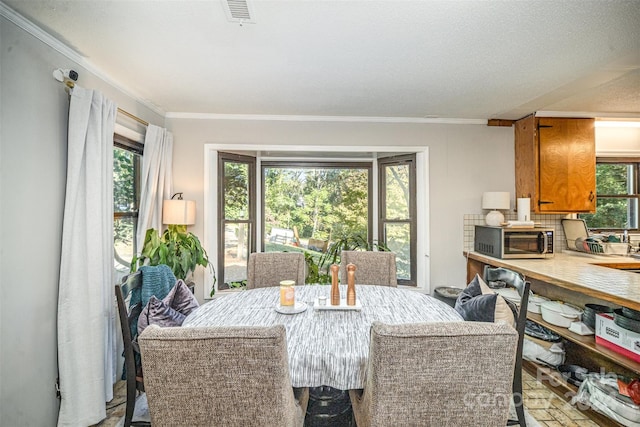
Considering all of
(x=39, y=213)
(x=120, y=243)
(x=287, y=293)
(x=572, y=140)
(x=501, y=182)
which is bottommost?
(x=287, y=293)

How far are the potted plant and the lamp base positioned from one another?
295cm

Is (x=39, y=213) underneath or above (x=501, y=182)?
underneath

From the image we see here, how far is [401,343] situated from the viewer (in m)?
0.96

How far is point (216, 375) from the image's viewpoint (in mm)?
968

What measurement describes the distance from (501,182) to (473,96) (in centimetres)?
124

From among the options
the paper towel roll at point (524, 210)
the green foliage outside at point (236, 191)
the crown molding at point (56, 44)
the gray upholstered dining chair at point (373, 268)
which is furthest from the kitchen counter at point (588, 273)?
the crown molding at point (56, 44)

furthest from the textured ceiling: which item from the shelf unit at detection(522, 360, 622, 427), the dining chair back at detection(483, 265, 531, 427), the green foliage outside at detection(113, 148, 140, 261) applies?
the shelf unit at detection(522, 360, 622, 427)

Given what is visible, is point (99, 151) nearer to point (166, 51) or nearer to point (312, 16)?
point (166, 51)

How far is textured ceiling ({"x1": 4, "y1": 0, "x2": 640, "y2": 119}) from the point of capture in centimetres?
155

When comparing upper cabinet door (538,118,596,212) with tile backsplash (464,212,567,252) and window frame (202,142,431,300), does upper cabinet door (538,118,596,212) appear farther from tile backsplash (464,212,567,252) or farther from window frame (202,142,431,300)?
window frame (202,142,431,300)

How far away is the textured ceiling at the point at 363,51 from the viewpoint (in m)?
1.55

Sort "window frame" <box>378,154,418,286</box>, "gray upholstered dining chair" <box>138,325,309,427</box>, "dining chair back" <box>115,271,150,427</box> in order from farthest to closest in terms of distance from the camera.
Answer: "window frame" <box>378,154,418,286</box>, "dining chair back" <box>115,271,150,427</box>, "gray upholstered dining chair" <box>138,325,309,427</box>

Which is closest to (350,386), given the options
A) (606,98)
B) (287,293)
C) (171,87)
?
(287,293)

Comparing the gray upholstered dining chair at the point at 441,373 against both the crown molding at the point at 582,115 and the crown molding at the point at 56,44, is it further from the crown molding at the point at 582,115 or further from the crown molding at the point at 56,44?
the crown molding at the point at 582,115
